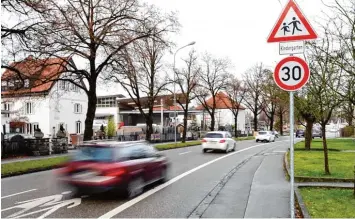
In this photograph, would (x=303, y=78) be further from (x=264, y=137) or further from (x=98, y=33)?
(x=264, y=137)

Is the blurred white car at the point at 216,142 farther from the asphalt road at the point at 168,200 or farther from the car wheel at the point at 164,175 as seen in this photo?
the car wheel at the point at 164,175

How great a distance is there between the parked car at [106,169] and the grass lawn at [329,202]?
13.9 feet

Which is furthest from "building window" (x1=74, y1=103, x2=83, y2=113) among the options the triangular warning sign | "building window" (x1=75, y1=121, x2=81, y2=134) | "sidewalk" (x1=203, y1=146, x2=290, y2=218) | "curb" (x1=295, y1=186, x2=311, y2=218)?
the triangular warning sign

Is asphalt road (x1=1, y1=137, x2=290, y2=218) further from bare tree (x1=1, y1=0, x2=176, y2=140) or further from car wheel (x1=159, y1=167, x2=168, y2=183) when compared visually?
bare tree (x1=1, y1=0, x2=176, y2=140)

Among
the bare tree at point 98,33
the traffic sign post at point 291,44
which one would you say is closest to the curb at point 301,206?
the traffic sign post at point 291,44

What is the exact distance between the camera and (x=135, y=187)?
1021cm

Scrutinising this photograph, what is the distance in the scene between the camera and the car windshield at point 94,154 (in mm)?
9723

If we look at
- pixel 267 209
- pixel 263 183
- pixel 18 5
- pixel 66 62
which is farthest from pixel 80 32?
pixel 267 209

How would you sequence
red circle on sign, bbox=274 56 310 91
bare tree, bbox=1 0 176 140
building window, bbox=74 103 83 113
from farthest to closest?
building window, bbox=74 103 83 113, bare tree, bbox=1 0 176 140, red circle on sign, bbox=274 56 310 91

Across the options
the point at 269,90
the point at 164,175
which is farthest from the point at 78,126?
the point at 164,175

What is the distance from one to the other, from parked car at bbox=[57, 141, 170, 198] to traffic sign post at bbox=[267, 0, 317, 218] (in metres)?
4.79

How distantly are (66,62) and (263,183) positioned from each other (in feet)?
56.0

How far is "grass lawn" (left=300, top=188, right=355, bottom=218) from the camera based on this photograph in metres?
7.60

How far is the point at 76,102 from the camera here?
192ft
